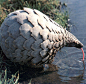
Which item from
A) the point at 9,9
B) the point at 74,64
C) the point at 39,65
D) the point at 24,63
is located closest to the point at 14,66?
the point at 24,63

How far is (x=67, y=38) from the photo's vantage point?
8.73 ft

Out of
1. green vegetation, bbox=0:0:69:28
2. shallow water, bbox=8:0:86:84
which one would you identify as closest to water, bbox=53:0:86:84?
shallow water, bbox=8:0:86:84

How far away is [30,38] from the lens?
2.31m

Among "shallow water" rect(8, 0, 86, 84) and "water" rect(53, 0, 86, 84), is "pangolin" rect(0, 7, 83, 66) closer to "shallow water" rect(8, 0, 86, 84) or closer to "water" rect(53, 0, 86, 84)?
"shallow water" rect(8, 0, 86, 84)

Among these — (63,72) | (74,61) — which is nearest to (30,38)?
(63,72)

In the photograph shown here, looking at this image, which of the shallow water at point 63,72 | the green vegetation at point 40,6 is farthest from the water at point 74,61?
the green vegetation at point 40,6

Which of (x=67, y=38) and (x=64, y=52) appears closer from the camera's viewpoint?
(x=67, y=38)

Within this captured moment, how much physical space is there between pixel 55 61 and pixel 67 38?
1.76ft

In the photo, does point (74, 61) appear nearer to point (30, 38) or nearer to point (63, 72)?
point (63, 72)

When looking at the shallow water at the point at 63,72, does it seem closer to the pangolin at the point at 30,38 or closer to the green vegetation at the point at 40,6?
the pangolin at the point at 30,38

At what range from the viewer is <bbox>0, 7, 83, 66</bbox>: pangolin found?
2.32 m

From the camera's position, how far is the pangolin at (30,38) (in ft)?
7.63

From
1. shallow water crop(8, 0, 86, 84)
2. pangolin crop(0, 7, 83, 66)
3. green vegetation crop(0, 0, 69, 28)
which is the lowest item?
shallow water crop(8, 0, 86, 84)

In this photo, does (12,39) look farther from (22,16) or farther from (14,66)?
(14,66)
